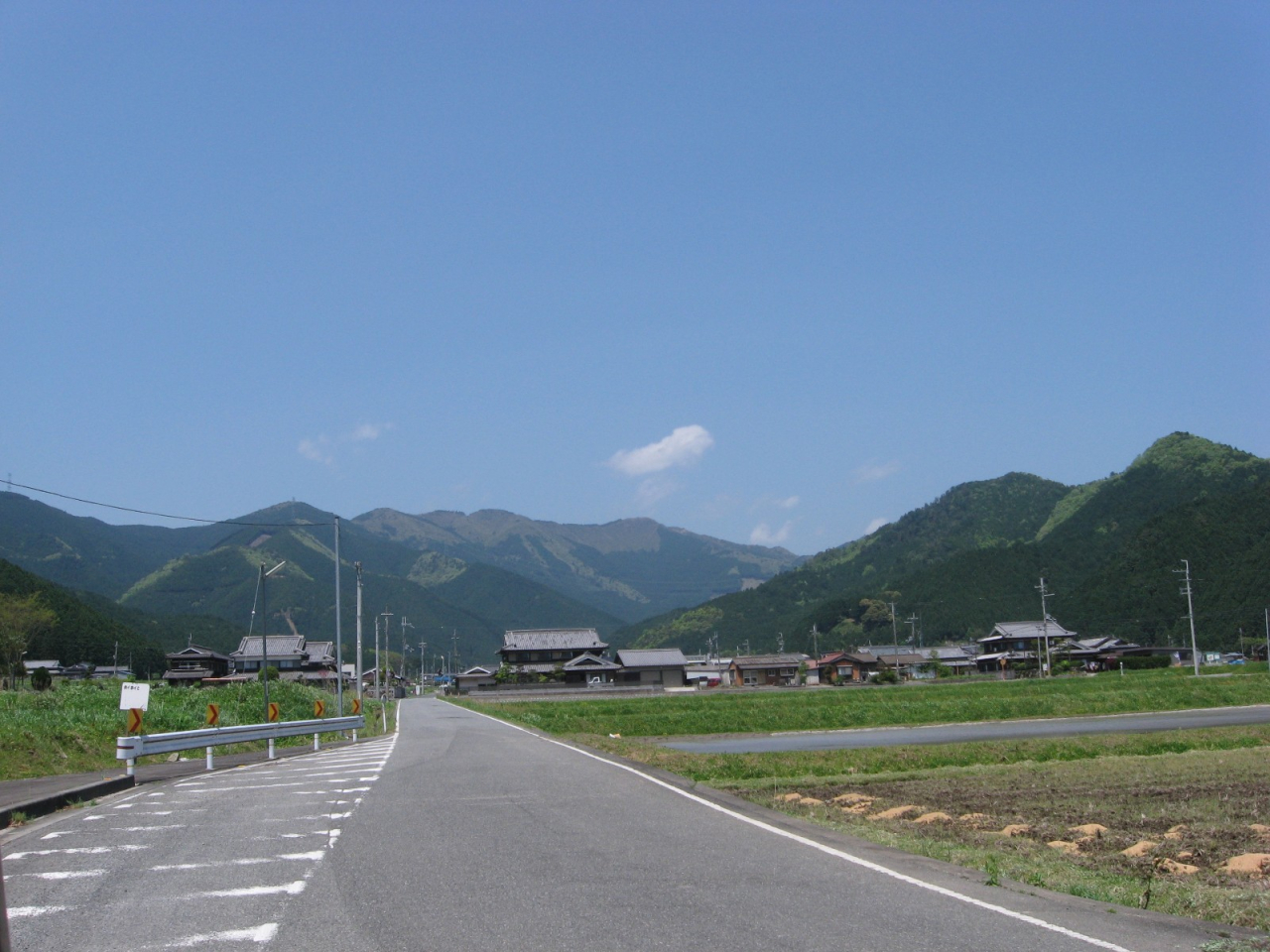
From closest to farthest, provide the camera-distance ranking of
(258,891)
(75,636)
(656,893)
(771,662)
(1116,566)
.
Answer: (656,893) → (258,891) → (75,636) → (771,662) → (1116,566)

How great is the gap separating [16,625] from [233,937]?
7940 cm

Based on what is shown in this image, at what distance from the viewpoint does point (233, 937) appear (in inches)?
245

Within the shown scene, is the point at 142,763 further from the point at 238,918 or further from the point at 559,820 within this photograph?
the point at 238,918

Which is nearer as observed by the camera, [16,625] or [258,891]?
[258,891]

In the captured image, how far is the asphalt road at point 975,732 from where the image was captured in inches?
1188

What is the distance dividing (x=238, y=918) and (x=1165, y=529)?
133m

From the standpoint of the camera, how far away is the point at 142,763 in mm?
23641

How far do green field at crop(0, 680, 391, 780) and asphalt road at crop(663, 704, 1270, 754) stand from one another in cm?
1385

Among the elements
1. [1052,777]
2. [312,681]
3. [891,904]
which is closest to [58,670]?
[312,681]

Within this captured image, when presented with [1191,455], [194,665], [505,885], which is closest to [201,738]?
[505,885]

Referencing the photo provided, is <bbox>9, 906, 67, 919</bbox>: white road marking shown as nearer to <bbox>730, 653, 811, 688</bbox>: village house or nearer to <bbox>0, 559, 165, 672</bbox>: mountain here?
<bbox>0, 559, 165, 672</bbox>: mountain

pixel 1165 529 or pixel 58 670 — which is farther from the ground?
pixel 1165 529

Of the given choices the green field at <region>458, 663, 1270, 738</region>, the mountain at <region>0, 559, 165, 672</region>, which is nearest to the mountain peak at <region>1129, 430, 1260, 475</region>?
the green field at <region>458, 663, 1270, 738</region>

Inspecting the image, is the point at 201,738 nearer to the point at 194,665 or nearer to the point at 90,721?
the point at 90,721
